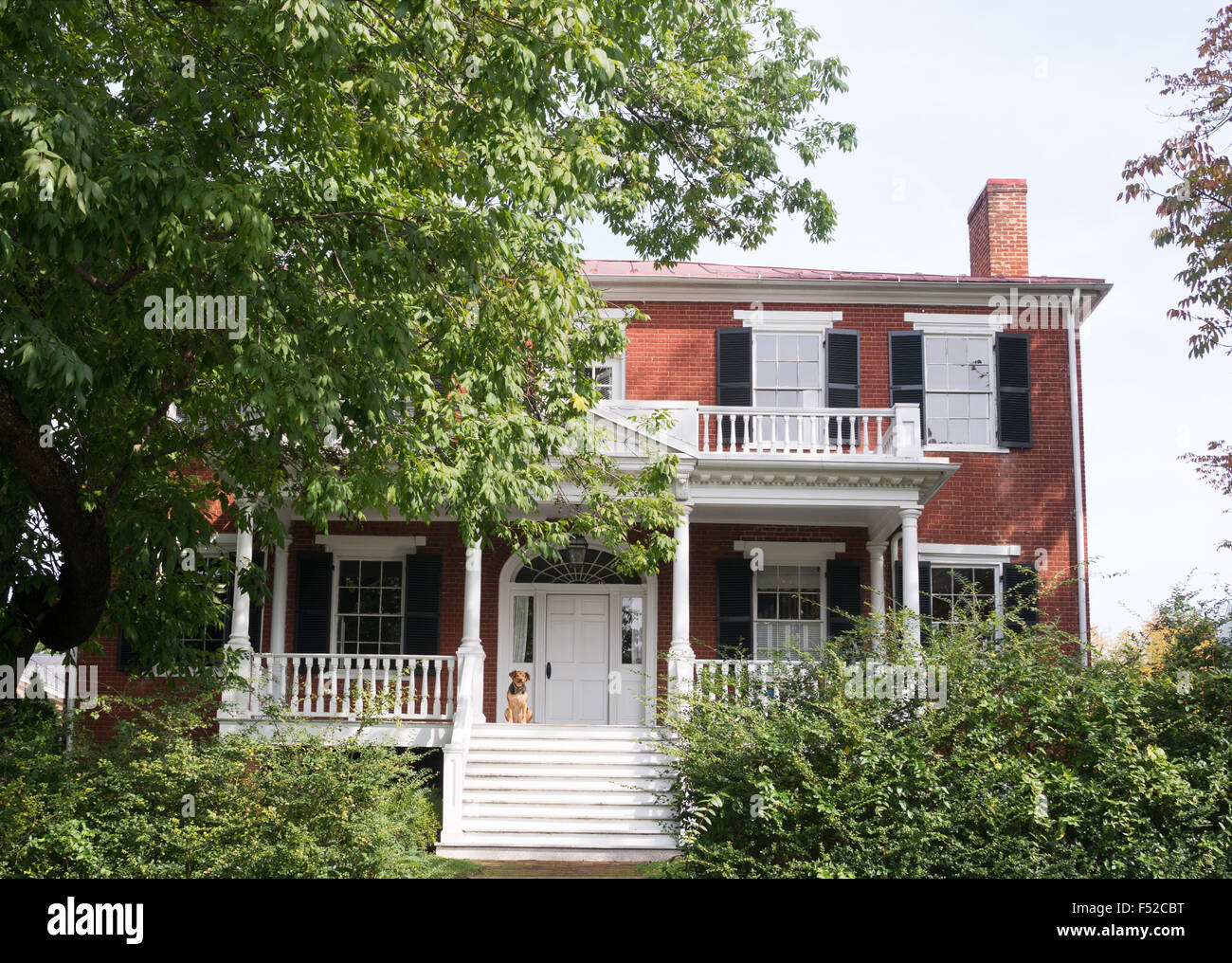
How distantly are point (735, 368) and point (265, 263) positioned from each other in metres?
11.5

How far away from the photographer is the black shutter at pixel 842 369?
19.2 m

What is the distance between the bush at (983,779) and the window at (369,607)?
9.83m

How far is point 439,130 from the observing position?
9234 mm

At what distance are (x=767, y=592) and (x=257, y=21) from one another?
504 inches

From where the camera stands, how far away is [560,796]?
14312mm

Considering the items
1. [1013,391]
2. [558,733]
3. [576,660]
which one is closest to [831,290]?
[1013,391]

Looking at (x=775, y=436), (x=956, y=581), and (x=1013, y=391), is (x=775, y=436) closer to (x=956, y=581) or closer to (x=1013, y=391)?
(x=956, y=581)

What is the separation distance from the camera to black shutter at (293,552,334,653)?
17969 millimetres

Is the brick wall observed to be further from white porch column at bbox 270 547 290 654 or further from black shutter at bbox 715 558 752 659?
white porch column at bbox 270 547 290 654

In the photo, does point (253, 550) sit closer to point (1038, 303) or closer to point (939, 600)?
point (939, 600)

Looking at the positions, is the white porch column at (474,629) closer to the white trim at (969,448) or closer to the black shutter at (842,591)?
the black shutter at (842,591)

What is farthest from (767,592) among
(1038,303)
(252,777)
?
(252,777)

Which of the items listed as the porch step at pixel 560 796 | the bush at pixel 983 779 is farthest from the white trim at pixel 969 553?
the bush at pixel 983 779

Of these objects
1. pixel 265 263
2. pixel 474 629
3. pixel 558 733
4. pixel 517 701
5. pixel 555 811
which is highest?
pixel 265 263
